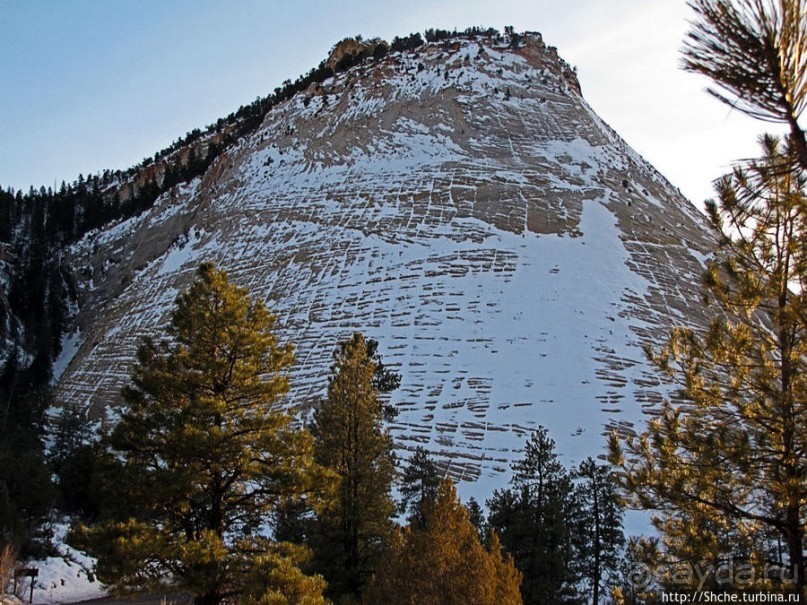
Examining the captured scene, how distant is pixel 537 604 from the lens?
618 inches

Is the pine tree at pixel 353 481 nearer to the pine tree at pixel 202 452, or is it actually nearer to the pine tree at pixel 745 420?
the pine tree at pixel 202 452

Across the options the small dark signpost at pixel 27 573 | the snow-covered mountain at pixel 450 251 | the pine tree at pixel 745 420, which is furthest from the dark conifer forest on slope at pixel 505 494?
the snow-covered mountain at pixel 450 251

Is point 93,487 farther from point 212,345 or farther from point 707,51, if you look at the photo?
point 707,51

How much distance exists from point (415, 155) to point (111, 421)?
3112 centimetres

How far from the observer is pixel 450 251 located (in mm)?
41406

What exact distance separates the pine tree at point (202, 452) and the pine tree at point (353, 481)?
11.5ft

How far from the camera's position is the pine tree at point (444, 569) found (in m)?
9.70

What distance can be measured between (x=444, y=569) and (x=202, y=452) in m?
4.12

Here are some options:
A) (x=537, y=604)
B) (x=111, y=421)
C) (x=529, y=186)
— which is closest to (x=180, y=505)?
(x=537, y=604)

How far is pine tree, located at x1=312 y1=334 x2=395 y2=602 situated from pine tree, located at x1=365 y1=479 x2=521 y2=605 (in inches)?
111

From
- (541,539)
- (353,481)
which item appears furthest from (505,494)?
(353,481)

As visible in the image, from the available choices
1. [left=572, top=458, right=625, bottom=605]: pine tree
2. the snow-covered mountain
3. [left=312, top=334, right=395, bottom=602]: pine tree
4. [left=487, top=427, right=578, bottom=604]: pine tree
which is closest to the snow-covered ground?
[left=312, top=334, right=395, bottom=602]: pine tree

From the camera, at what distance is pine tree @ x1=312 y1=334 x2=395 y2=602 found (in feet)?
45.6
